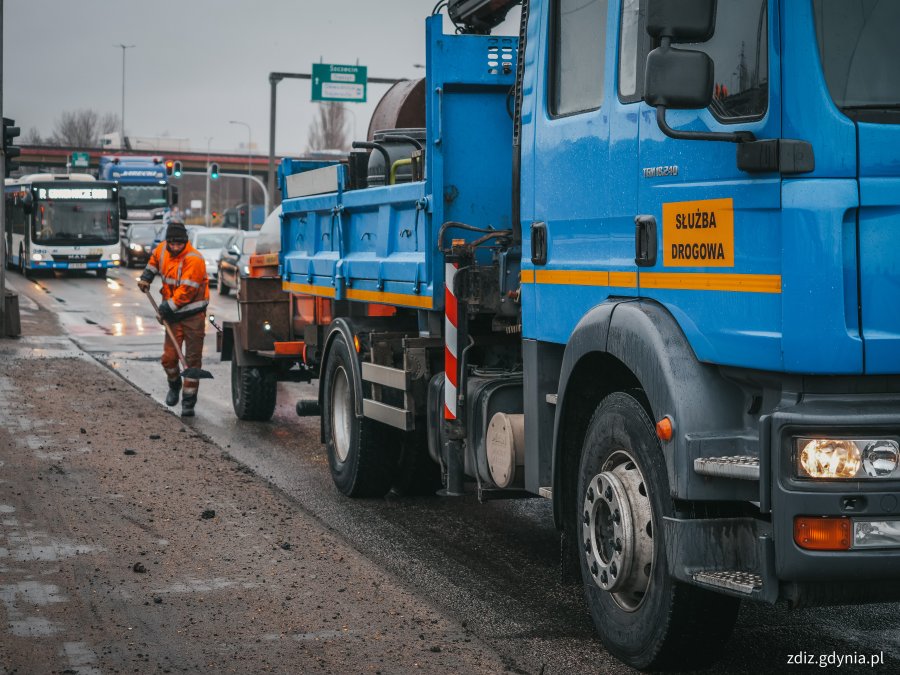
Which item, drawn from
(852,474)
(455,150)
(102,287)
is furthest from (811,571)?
(102,287)

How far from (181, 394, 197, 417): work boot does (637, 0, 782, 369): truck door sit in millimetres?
8662

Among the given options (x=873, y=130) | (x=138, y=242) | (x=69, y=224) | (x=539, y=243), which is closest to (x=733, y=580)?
(x=873, y=130)

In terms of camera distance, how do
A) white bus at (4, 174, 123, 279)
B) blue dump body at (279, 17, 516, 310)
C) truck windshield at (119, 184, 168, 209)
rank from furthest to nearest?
truck windshield at (119, 184, 168, 209)
white bus at (4, 174, 123, 279)
blue dump body at (279, 17, 516, 310)

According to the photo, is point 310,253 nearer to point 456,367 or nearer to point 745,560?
point 456,367

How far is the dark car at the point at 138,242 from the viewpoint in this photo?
45375 mm

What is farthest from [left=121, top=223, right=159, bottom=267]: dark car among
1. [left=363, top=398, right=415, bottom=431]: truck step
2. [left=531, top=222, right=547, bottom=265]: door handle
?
[left=531, top=222, right=547, bottom=265]: door handle

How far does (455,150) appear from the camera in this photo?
7.36 m

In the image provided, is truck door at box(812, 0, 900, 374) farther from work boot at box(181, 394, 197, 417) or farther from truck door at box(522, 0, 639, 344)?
work boot at box(181, 394, 197, 417)

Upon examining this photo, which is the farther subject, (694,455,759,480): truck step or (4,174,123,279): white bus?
(4,174,123,279): white bus

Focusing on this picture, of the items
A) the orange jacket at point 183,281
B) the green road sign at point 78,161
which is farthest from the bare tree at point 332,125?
the orange jacket at point 183,281

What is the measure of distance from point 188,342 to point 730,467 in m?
9.81

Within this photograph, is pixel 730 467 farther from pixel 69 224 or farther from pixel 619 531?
pixel 69 224

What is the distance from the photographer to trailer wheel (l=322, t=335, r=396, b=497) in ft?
28.2

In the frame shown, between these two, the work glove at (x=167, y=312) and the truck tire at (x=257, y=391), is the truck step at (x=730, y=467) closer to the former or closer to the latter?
the truck tire at (x=257, y=391)
